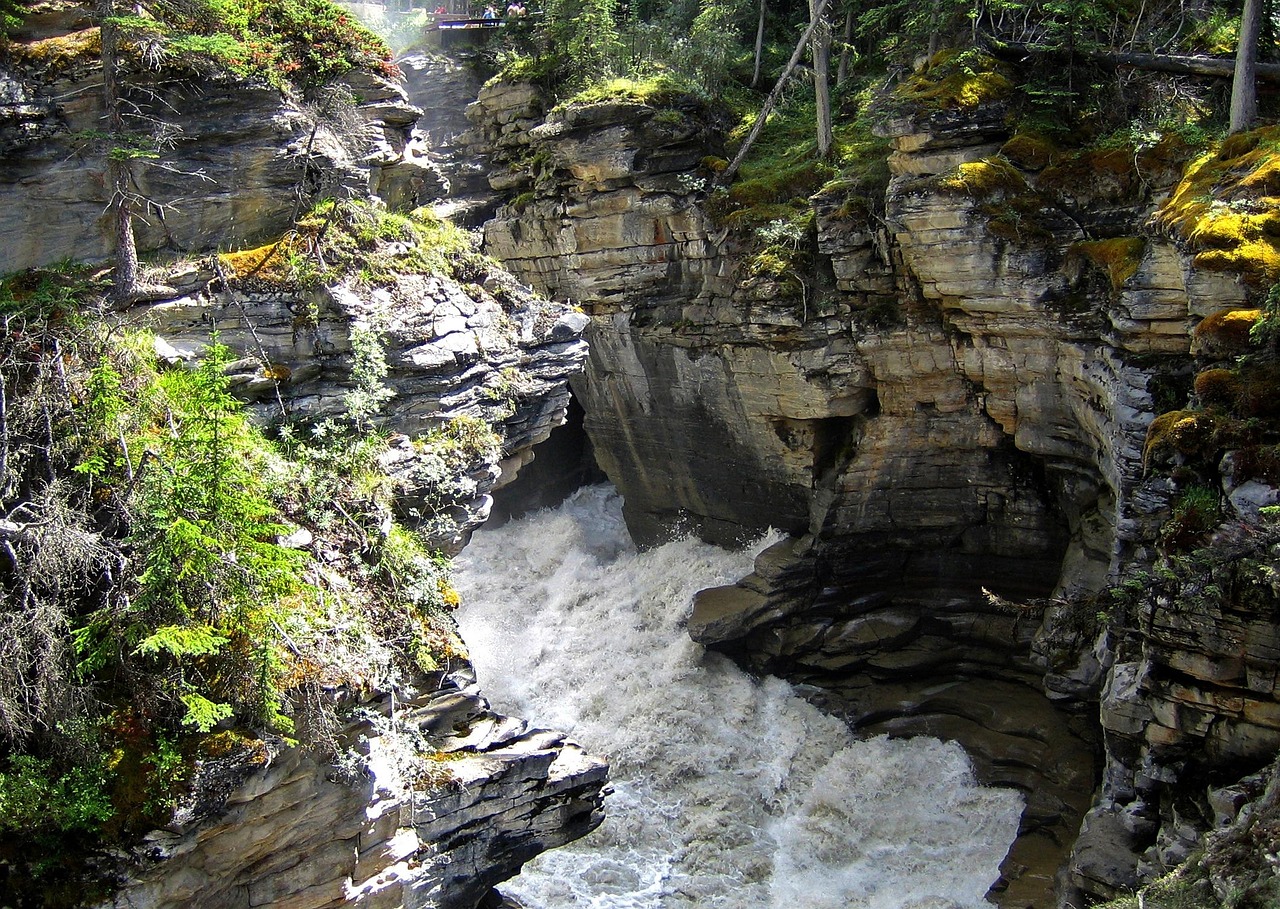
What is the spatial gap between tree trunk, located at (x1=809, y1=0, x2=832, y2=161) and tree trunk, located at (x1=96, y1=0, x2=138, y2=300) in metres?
12.3

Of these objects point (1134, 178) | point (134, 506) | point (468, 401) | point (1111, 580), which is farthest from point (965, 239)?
point (134, 506)

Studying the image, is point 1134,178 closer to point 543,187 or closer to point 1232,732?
point 1232,732

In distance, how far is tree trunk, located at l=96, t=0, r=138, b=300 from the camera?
12.0m

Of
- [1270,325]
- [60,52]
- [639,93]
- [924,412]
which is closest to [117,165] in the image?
[60,52]

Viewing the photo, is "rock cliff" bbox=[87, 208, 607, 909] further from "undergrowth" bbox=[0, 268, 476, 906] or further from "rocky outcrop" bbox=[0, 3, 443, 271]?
"rocky outcrop" bbox=[0, 3, 443, 271]

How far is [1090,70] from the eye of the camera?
55.2 ft

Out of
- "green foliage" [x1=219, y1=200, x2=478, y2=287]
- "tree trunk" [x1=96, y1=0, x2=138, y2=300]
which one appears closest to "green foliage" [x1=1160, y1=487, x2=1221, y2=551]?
"green foliage" [x1=219, y1=200, x2=478, y2=287]

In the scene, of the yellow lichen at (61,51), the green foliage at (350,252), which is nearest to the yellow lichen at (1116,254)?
the green foliage at (350,252)

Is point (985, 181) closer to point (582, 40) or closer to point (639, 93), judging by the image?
point (639, 93)

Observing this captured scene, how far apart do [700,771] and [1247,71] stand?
1373cm

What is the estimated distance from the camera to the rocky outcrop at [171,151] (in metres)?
13.0

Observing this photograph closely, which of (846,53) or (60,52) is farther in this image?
(846,53)

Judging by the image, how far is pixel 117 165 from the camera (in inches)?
500

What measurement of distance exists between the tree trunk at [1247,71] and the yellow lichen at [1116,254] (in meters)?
2.05
